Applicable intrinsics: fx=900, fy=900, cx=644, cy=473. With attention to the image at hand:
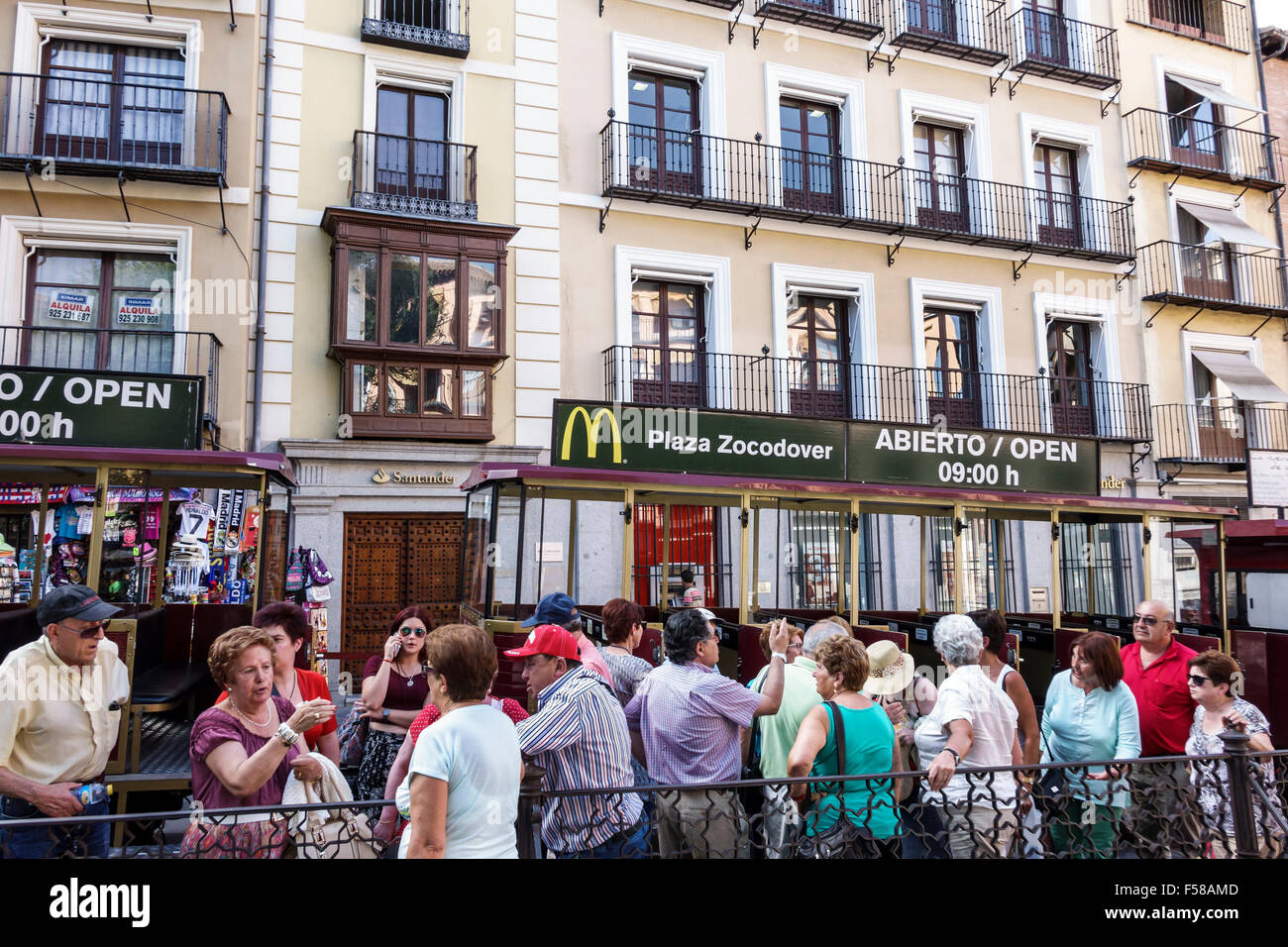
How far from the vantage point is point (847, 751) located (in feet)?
14.0

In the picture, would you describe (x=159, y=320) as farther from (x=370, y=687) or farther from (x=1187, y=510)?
(x=1187, y=510)

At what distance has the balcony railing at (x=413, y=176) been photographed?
14.3 metres

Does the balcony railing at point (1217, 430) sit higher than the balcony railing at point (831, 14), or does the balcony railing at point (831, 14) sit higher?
the balcony railing at point (831, 14)

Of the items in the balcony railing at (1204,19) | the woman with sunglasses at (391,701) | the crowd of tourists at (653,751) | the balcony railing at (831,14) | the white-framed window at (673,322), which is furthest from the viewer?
the balcony railing at (1204,19)

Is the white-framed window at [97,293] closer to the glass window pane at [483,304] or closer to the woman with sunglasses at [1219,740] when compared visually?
the glass window pane at [483,304]

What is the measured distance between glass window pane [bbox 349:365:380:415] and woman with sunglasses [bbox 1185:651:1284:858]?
37.6 feet

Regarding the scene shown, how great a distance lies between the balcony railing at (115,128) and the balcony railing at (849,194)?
250 inches

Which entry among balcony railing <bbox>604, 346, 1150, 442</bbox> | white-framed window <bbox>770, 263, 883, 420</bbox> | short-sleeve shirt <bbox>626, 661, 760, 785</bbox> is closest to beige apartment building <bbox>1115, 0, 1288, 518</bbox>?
balcony railing <bbox>604, 346, 1150, 442</bbox>

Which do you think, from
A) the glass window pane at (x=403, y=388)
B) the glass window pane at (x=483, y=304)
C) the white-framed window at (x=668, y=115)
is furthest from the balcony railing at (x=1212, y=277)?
the glass window pane at (x=403, y=388)

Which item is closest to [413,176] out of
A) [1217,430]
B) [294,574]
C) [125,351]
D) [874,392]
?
[125,351]

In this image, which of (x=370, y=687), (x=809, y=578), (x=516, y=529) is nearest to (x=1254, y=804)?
(x=370, y=687)

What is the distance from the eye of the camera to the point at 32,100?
12.9 metres

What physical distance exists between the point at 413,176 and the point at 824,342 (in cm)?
819

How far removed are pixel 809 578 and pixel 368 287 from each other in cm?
898
